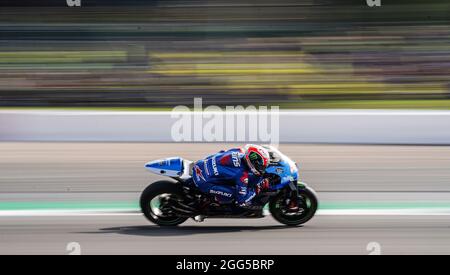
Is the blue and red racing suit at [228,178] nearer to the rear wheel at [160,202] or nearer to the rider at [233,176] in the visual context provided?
the rider at [233,176]

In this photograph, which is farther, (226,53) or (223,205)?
(226,53)

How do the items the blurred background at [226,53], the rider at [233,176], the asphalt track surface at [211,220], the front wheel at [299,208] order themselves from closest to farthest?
the asphalt track surface at [211,220], the rider at [233,176], the front wheel at [299,208], the blurred background at [226,53]

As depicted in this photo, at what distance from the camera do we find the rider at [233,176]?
23.5 feet

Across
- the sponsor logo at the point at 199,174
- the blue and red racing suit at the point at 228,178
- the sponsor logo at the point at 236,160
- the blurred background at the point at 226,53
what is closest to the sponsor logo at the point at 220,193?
the blue and red racing suit at the point at 228,178

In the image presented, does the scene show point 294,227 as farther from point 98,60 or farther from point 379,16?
point 379,16

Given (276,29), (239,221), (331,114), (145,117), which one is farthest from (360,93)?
(239,221)

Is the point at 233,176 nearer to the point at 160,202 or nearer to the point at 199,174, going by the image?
the point at 199,174

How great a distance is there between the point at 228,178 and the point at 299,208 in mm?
819

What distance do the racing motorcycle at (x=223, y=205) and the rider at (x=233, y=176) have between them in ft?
0.24

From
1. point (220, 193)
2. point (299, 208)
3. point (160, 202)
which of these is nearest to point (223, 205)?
point (220, 193)

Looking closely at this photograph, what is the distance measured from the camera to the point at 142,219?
26.1 feet

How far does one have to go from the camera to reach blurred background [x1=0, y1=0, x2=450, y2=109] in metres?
17.8

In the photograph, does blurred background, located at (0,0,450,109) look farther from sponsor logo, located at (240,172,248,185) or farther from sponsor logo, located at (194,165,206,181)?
sponsor logo, located at (240,172,248,185)

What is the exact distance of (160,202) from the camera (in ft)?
24.2
